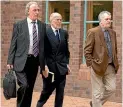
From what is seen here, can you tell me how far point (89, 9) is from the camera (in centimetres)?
1113

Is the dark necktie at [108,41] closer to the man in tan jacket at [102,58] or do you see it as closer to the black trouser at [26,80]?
the man in tan jacket at [102,58]

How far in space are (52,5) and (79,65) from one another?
1923mm

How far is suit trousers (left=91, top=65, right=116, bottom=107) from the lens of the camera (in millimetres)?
7613

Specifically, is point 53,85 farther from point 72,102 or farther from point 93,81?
point 72,102

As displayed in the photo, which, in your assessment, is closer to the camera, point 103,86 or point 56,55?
point 103,86

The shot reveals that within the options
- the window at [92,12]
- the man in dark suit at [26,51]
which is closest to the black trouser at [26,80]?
the man in dark suit at [26,51]

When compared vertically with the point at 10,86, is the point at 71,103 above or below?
below

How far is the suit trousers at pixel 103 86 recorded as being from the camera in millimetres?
7613

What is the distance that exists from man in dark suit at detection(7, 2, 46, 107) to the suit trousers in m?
0.98

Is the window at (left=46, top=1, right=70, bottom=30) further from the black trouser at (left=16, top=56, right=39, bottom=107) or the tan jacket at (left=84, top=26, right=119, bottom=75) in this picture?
the black trouser at (left=16, top=56, right=39, bottom=107)

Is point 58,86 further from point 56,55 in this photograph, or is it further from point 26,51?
point 26,51

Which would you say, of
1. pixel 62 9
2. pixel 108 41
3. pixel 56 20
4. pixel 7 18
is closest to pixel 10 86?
pixel 56 20

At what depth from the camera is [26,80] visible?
7336 millimetres

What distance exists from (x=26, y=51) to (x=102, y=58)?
4.27 feet
